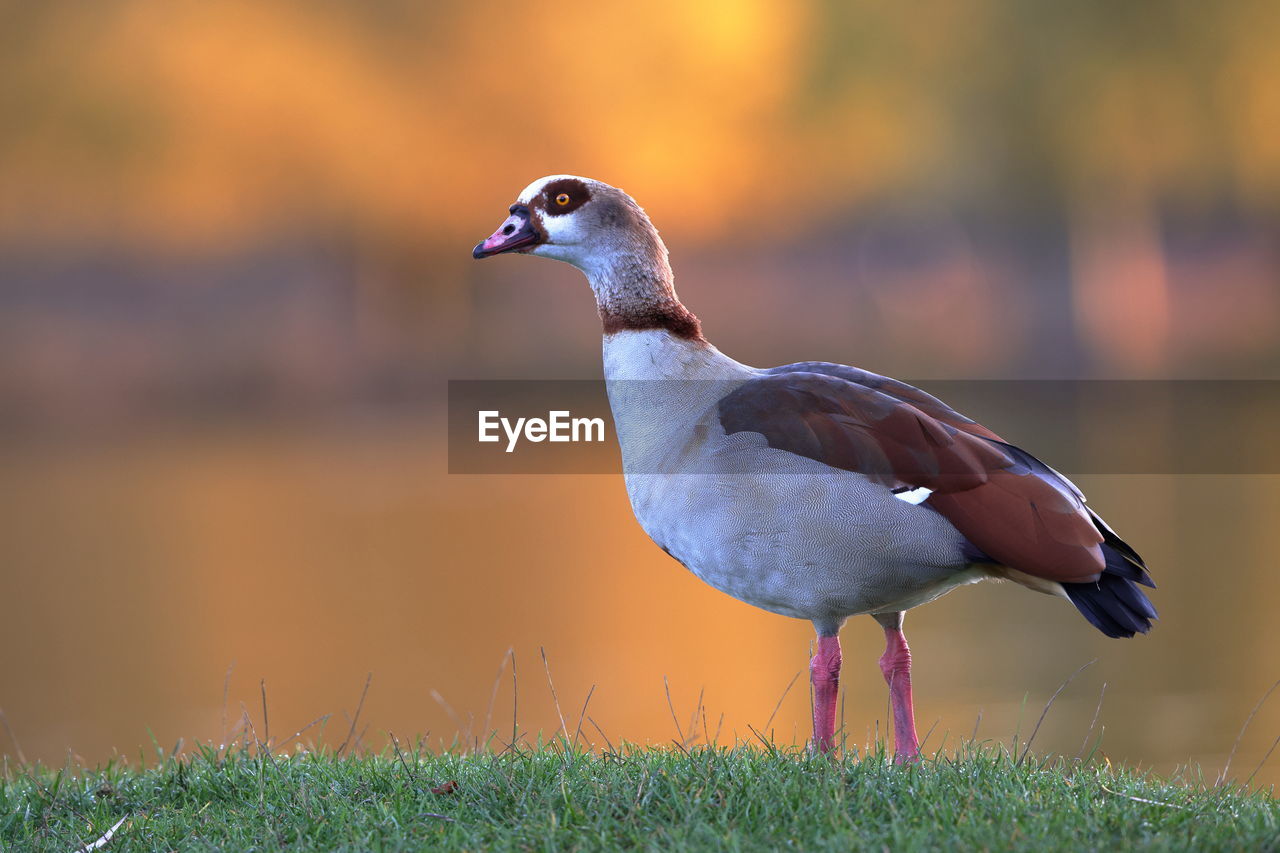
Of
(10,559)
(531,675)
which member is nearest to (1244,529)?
(531,675)

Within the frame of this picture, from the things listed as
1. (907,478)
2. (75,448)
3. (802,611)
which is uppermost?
(907,478)

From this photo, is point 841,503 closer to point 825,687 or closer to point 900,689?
point 825,687

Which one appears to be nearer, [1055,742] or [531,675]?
[1055,742]

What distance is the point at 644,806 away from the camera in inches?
159

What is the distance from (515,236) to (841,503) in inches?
72.1

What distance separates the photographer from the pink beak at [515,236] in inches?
225

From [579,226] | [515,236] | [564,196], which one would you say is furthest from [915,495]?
[515,236]

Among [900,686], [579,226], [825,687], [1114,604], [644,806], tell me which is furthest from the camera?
[579,226]

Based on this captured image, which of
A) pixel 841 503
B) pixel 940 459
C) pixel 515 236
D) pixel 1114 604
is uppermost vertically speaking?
pixel 515 236

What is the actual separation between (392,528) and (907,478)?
59.8 ft

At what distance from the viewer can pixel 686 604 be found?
55.4 ft

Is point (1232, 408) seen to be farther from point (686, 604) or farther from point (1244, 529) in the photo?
point (686, 604)

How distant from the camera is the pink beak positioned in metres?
5.71

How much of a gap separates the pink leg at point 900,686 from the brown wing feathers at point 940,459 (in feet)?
2.09
